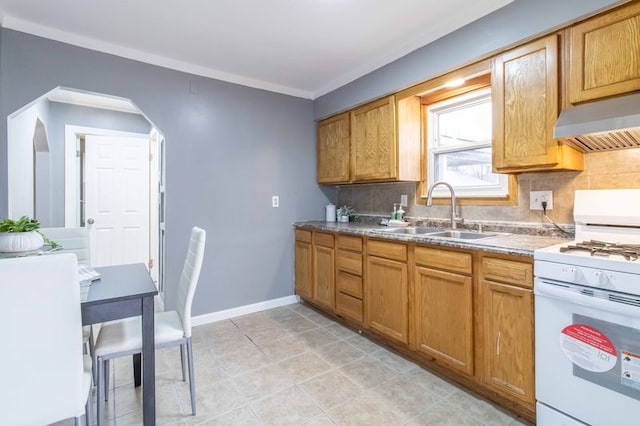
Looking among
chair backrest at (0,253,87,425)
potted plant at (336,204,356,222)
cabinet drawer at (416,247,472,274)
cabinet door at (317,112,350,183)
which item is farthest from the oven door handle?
potted plant at (336,204,356,222)

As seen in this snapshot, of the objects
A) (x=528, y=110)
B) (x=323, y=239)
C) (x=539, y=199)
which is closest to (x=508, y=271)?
(x=539, y=199)

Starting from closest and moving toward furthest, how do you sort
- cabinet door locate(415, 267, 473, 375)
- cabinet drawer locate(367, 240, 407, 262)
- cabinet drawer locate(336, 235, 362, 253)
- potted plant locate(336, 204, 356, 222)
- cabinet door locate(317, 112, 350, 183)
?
cabinet door locate(415, 267, 473, 375)
cabinet drawer locate(367, 240, 407, 262)
cabinet drawer locate(336, 235, 362, 253)
cabinet door locate(317, 112, 350, 183)
potted plant locate(336, 204, 356, 222)

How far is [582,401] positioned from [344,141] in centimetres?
265

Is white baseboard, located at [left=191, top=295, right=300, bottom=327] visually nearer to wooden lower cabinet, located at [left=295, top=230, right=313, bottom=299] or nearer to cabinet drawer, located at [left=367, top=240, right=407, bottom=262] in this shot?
wooden lower cabinet, located at [left=295, top=230, right=313, bottom=299]

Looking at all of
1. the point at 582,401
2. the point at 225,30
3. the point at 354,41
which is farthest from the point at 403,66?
the point at 582,401

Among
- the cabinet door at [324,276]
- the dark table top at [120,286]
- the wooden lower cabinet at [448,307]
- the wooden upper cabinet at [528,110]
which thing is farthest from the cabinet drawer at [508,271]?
the dark table top at [120,286]

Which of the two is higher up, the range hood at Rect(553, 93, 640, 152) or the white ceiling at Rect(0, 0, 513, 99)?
the white ceiling at Rect(0, 0, 513, 99)

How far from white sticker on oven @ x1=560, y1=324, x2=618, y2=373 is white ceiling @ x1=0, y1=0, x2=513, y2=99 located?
1865 mm

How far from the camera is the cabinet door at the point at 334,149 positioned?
3.28 m

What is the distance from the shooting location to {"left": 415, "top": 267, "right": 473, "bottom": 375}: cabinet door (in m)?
1.85

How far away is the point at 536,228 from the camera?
2.06 meters

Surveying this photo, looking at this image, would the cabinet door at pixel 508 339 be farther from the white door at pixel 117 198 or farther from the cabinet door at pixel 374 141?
the white door at pixel 117 198

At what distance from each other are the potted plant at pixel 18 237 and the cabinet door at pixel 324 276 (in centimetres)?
210

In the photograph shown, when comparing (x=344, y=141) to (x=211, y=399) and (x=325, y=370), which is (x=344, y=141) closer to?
(x=325, y=370)
